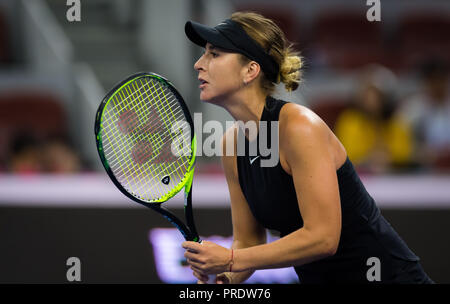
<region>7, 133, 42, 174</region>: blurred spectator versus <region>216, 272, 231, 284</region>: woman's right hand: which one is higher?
<region>7, 133, 42, 174</region>: blurred spectator

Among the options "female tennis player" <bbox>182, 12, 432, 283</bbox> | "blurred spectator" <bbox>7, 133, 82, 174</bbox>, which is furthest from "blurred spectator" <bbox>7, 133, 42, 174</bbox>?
"female tennis player" <bbox>182, 12, 432, 283</bbox>

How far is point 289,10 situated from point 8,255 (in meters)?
4.84

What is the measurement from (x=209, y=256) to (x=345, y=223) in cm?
38

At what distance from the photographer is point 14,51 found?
5523 millimetres

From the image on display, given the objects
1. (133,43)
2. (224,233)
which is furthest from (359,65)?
(224,233)

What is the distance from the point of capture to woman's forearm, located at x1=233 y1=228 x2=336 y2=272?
1457 millimetres

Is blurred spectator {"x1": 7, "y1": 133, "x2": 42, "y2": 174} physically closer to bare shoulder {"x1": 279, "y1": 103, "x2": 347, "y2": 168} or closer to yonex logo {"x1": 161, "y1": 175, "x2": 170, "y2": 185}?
yonex logo {"x1": 161, "y1": 175, "x2": 170, "y2": 185}

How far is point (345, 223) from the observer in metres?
1.62

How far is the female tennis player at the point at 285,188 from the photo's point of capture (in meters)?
1.47

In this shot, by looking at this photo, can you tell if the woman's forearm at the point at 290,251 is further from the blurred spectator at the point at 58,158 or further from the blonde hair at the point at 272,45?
the blurred spectator at the point at 58,158

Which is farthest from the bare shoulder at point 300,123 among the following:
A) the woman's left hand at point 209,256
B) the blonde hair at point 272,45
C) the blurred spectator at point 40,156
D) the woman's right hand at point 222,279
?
the blurred spectator at point 40,156

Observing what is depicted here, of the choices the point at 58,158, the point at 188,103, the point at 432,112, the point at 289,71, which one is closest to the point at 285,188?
the point at 289,71

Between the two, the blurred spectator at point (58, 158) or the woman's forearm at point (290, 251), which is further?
the blurred spectator at point (58, 158)
